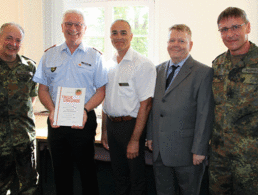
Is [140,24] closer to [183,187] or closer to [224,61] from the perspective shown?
[224,61]

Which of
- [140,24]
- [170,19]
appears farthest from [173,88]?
[140,24]

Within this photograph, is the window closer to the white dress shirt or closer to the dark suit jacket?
the white dress shirt

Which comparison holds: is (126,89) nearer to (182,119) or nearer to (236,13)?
(182,119)

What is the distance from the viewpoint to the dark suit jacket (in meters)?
1.55

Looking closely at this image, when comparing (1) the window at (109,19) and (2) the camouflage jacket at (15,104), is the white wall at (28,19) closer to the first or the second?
(1) the window at (109,19)

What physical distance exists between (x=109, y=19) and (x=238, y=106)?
2.80 metres

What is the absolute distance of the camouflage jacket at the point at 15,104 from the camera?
1785 millimetres

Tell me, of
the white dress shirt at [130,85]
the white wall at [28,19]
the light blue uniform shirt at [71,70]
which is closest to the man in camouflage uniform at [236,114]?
the white dress shirt at [130,85]

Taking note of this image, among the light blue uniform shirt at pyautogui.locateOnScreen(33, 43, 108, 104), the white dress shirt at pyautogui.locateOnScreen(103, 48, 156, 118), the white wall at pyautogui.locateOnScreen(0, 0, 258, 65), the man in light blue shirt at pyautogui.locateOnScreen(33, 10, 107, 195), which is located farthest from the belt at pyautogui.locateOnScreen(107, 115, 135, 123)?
the white wall at pyautogui.locateOnScreen(0, 0, 258, 65)

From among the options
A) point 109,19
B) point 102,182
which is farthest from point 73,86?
point 109,19

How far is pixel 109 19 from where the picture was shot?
3.62 meters

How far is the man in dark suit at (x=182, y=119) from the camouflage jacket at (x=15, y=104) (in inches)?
44.2

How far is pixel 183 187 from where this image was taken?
1.64m

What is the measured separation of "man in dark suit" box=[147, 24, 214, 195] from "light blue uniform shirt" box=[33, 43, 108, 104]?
1.78 ft
